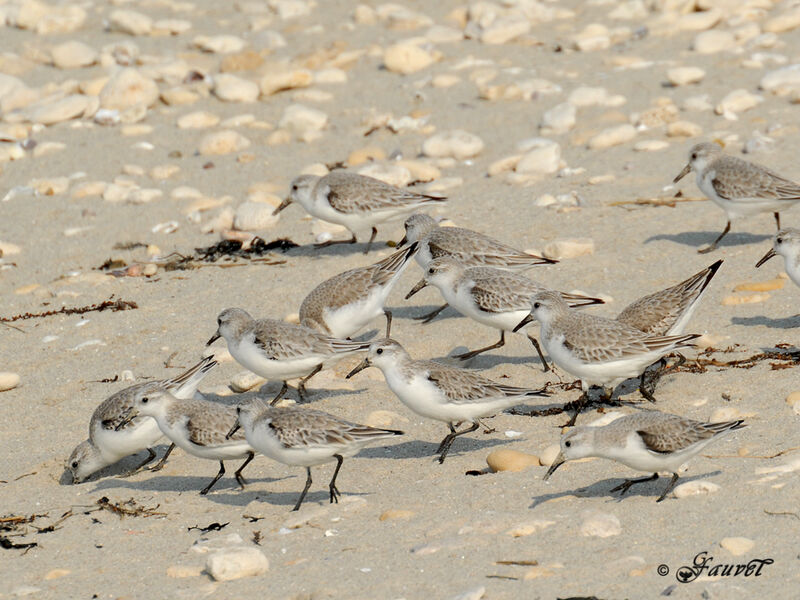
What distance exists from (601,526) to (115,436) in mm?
3917

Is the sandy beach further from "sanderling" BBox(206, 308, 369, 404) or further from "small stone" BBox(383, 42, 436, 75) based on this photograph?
"sanderling" BBox(206, 308, 369, 404)

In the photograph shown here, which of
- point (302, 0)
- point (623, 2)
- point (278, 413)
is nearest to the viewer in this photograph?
point (278, 413)

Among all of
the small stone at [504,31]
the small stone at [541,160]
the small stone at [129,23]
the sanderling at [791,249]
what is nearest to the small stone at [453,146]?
the small stone at [541,160]

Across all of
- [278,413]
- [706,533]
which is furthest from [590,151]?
[706,533]

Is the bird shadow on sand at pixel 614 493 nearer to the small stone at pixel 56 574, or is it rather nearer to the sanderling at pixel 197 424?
the sanderling at pixel 197 424

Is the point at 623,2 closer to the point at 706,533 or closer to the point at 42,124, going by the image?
the point at 42,124

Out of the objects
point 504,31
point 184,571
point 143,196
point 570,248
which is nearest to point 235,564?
point 184,571

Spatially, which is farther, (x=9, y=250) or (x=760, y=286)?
(x=9, y=250)

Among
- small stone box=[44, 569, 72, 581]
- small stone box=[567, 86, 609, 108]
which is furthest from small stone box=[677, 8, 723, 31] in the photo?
small stone box=[44, 569, 72, 581]

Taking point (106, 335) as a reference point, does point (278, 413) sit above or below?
above

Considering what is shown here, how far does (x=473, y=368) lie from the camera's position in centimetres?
1005

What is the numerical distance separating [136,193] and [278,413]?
7.44 m

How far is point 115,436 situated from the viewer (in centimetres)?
853

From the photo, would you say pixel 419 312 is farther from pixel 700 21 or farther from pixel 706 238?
pixel 700 21
